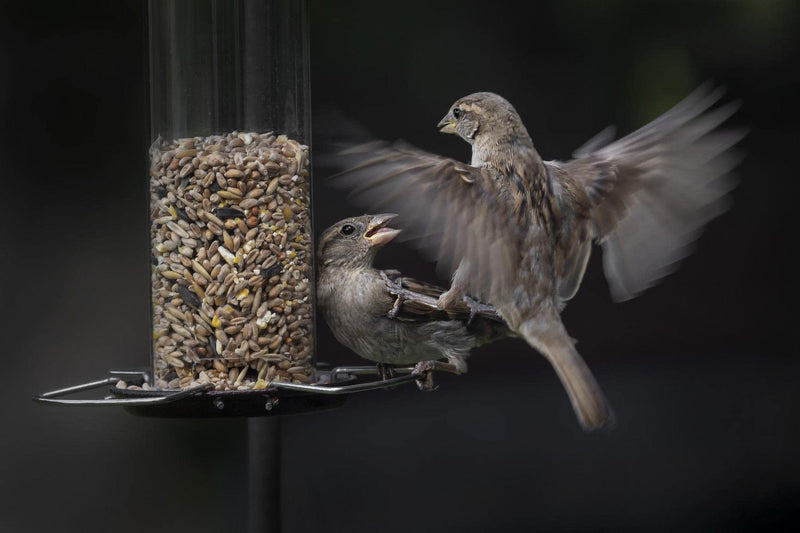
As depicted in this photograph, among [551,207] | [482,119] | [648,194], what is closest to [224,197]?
[482,119]

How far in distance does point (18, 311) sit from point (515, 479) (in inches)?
85.5

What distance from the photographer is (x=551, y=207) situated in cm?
329

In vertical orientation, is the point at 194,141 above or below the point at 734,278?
above

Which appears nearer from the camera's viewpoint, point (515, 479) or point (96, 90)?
point (96, 90)

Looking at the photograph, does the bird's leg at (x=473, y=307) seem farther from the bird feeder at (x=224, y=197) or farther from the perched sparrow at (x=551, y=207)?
the bird feeder at (x=224, y=197)

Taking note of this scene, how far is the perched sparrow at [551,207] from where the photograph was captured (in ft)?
9.90

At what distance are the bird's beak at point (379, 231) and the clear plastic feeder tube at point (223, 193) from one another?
28 cm

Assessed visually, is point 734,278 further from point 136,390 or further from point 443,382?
point 136,390

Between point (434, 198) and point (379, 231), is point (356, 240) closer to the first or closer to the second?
point (379, 231)

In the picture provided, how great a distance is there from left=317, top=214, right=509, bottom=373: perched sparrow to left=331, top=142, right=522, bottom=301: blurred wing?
0.21 meters

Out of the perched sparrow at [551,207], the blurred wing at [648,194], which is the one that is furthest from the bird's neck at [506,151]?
the blurred wing at [648,194]

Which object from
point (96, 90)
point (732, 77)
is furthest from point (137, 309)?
point (732, 77)

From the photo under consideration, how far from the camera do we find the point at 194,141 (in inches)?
124

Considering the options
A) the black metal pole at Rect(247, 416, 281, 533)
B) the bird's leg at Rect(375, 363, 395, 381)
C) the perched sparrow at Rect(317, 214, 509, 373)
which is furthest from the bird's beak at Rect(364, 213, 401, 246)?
the black metal pole at Rect(247, 416, 281, 533)
